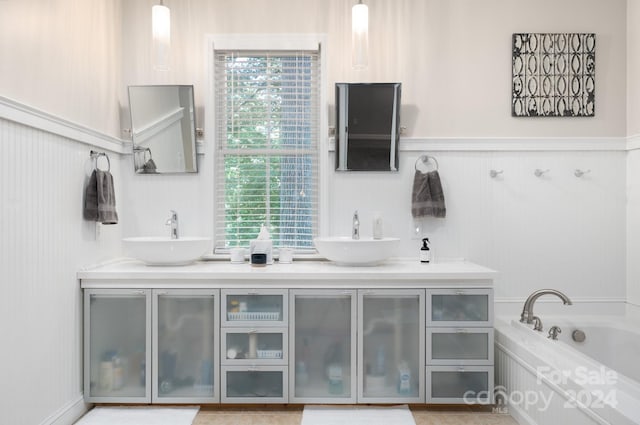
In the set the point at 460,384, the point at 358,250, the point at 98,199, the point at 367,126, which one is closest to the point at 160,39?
the point at 98,199

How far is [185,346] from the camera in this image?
2445 millimetres

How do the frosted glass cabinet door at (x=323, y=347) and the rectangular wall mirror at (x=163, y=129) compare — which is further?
the rectangular wall mirror at (x=163, y=129)

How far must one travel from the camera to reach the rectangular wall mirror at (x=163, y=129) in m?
2.87

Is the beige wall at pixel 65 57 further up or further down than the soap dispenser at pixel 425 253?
further up

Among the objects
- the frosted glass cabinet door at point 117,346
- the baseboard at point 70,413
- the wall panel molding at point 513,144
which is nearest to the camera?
the baseboard at point 70,413

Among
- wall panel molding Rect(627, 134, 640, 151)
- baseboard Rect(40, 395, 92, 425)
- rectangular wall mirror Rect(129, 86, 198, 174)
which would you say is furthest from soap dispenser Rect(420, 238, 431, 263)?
baseboard Rect(40, 395, 92, 425)

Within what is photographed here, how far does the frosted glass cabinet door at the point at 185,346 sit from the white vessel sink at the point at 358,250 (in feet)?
2.28

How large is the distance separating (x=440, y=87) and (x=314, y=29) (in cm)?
93

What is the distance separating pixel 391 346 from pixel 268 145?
153 cm

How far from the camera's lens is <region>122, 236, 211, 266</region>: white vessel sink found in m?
2.49

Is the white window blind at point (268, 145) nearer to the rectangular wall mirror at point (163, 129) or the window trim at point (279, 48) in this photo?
the window trim at point (279, 48)

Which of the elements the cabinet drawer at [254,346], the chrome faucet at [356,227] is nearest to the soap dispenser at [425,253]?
the chrome faucet at [356,227]

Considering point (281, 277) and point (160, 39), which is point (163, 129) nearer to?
point (160, 39)

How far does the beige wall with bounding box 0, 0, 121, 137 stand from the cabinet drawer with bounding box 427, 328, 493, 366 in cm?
232
